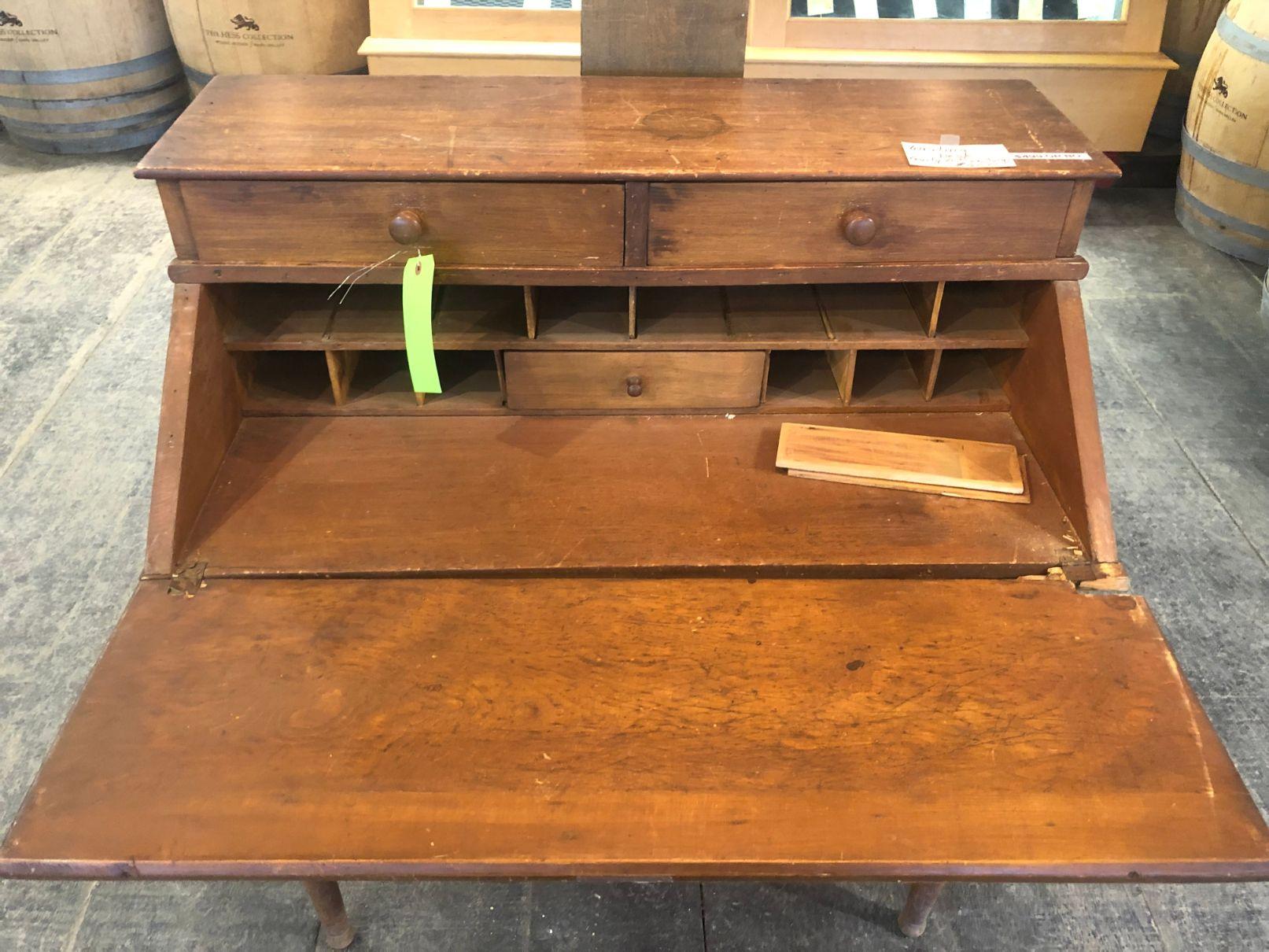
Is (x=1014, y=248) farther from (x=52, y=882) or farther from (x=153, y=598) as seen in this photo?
(x=52, y=882)

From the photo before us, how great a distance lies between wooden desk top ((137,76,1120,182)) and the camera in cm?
123

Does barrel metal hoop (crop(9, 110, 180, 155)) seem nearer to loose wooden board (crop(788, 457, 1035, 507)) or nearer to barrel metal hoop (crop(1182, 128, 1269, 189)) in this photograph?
loose wooden board (crop(788, 457, 1035, 507))

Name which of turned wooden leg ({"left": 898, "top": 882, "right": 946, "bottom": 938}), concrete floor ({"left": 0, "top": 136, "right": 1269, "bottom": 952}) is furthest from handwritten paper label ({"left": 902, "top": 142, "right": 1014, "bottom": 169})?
concrete floor ({"left": 0, "top": 136, "right": 1269, "bottom": 952})

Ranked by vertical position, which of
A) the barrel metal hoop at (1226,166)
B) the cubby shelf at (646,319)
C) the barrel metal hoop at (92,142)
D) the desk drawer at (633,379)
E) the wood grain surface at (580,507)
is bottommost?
the barrel metal hoop at (92,142)

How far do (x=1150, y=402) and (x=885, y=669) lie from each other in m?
1.70

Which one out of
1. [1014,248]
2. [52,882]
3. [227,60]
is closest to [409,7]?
[227,60]

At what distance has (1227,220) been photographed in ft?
9.95

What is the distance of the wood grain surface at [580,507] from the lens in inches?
51.8

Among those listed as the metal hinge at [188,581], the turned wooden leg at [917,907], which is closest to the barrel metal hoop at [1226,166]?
the turned wooden leg at [917,907]

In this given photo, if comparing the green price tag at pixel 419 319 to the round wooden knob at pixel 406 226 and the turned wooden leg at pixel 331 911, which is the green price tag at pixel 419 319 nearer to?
the round wooden knob at pixel 406 226

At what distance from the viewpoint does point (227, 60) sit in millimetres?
3217

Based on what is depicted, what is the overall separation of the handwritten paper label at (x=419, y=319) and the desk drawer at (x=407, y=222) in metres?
0.03

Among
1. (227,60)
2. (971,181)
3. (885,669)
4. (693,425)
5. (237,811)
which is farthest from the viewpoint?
(227,60)

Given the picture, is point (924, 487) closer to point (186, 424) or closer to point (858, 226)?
point (858, 226)
